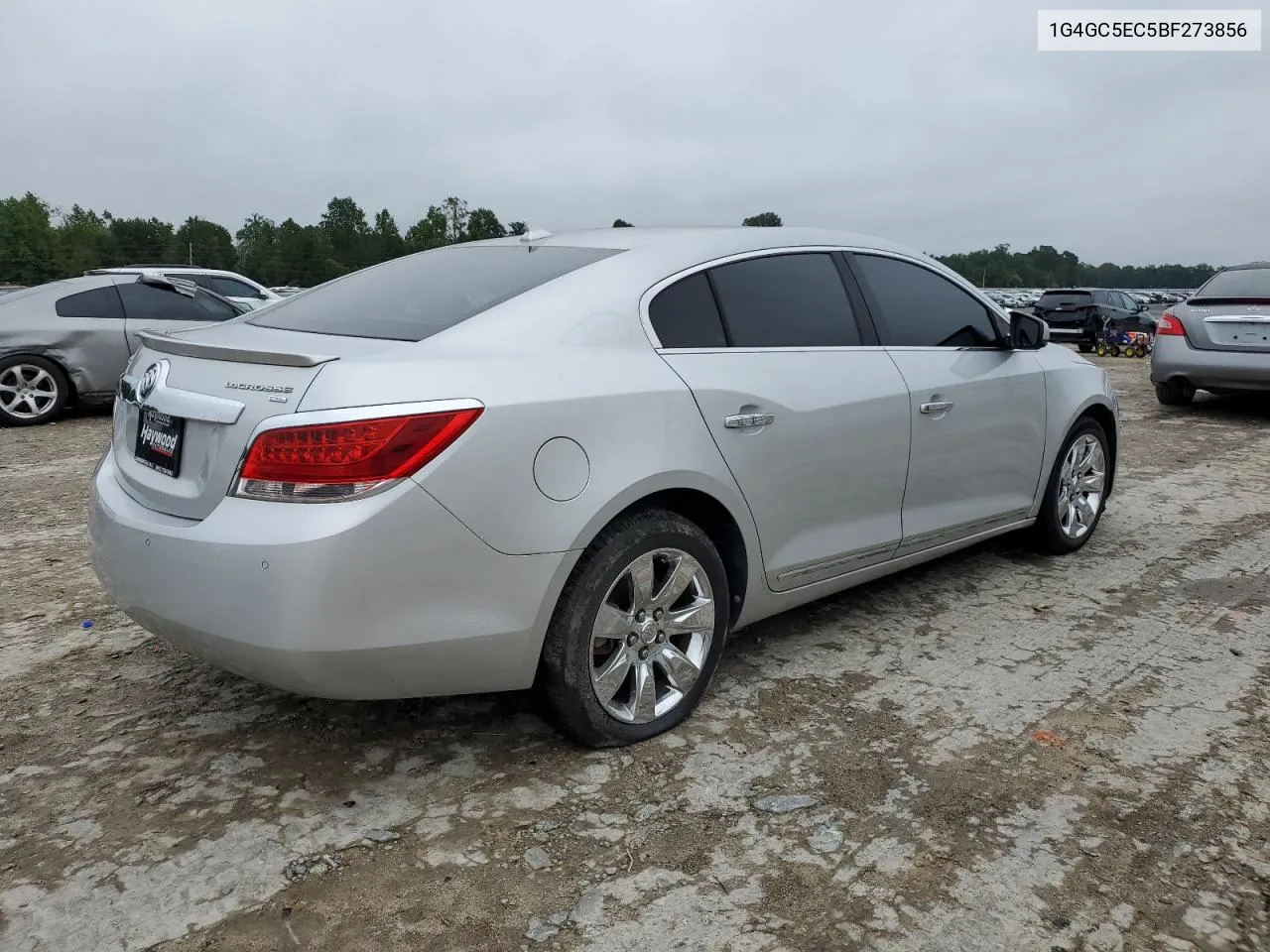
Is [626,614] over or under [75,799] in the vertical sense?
over

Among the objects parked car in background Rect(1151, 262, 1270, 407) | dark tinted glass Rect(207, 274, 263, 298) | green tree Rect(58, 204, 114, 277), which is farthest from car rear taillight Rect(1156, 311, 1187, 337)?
green tree Rect(58, 204, 114, 277)

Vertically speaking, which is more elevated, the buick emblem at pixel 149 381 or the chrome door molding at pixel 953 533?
the buick emblem at pixel 149 381

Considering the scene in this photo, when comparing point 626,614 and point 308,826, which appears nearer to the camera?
point 308,826

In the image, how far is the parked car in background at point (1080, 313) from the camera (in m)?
22.3

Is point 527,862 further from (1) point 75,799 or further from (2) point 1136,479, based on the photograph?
(2) point 1136,479

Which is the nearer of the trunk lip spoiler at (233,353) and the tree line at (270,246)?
the trunk lip spoiler at (233,353)

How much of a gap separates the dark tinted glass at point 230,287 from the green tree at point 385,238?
301 feet

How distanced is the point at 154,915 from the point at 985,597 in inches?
134

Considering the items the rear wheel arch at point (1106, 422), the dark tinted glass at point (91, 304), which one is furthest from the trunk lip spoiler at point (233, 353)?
the dark tinted glass at point (91, 304)

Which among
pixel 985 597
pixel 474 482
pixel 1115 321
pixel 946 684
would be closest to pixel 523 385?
pixel 474 482

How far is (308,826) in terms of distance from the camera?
267 centimetres

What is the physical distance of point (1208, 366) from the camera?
9.96m

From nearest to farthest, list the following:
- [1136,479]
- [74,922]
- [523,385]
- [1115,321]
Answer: [74,922]
[523,385]
[1136,479]
[1115,321]

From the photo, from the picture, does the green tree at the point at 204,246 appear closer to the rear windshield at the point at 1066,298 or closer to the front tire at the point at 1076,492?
the rear windshield at the point at 1066,298
